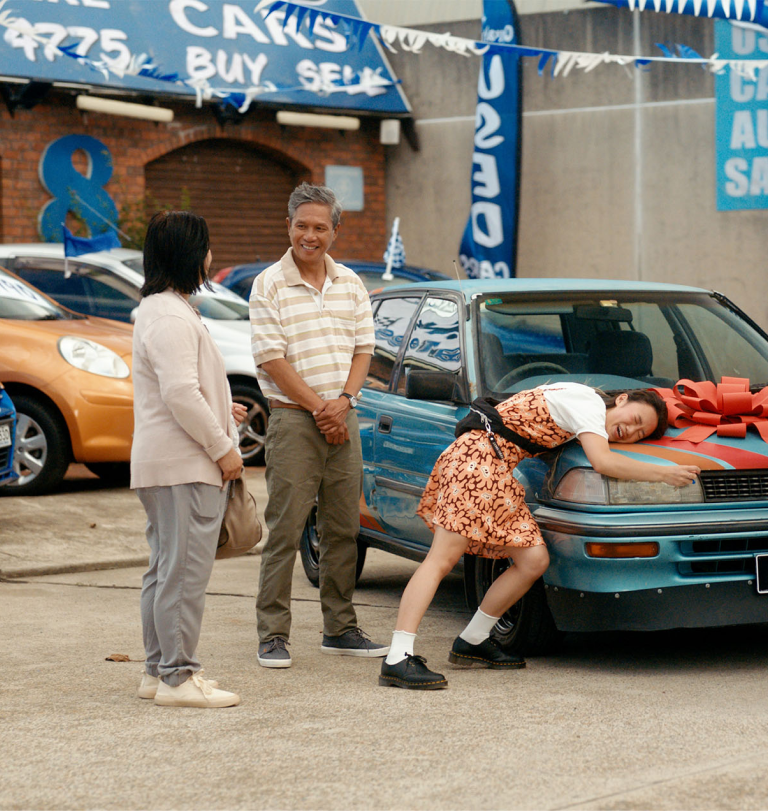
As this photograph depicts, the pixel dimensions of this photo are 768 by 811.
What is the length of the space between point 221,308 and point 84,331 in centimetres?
205

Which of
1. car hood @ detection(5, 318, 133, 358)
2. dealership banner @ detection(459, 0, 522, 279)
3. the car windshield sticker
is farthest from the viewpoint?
dealership banner @ detection(459, 0, 522, 279)

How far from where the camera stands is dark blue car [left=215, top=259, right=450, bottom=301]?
1336cm

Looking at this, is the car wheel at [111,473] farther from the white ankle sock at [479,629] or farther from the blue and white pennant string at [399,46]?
the white ankle sock at [479,629]

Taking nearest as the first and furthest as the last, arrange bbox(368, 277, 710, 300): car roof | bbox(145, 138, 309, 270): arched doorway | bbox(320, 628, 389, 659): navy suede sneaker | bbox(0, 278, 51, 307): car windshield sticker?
bbox(320, 628, 389, 659): navy suede sneaker
bbox(368, 277, 710, 300): car roof
bbox(0, 278, 51, 307): car windshield sticker
bbox(145, 138, 309, 270): arched doorway

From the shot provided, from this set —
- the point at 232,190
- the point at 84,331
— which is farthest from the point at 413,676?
the point at 232,190

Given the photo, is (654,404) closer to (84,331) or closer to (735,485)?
(735,485)

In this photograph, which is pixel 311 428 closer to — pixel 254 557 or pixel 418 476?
pixel 418 476

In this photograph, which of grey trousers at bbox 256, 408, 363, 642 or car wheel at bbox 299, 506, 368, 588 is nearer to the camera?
grey trousers at bbox 256, 408, 363, 642

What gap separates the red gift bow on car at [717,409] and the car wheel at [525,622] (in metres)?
0.84

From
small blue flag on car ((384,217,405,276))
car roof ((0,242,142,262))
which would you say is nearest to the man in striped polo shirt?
car roof ((0,242,142,262))

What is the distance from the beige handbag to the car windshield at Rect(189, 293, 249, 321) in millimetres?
7130

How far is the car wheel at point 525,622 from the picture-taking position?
17.4 ft

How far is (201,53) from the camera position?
16.7m

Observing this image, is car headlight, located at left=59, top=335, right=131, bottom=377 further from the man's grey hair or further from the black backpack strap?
the black backpack strap
